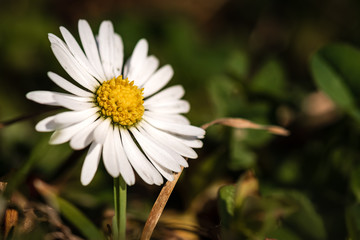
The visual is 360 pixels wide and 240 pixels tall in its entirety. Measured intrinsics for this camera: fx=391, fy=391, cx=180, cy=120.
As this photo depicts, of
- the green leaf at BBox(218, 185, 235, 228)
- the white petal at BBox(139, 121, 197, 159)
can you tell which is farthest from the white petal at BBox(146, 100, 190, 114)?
the green leaf at BBox(218, 185, 235, 228)

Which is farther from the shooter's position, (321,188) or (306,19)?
(306,19)

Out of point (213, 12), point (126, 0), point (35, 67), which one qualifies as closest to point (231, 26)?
point (213, 12)

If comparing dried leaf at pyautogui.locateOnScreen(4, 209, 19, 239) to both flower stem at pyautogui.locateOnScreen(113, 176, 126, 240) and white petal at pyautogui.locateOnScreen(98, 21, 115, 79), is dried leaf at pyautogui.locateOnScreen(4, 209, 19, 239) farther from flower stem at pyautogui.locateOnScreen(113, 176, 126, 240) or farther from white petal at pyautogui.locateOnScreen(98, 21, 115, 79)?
white petal at pyautogui.locateOnScreen(98, 21, 115, 79)

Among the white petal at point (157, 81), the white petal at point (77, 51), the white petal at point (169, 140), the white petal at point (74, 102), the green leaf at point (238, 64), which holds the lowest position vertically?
the white petal at point (74, 102)

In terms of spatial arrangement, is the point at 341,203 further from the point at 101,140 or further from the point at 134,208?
the point at 101,140

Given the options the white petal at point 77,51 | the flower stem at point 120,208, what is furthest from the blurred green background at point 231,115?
the white petal at point 77,51

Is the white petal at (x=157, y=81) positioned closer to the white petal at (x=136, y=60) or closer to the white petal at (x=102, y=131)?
the white petal at (x=136, y=60)

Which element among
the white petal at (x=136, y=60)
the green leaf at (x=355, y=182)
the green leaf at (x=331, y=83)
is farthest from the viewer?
the green leaf at (x=331, y=83)
